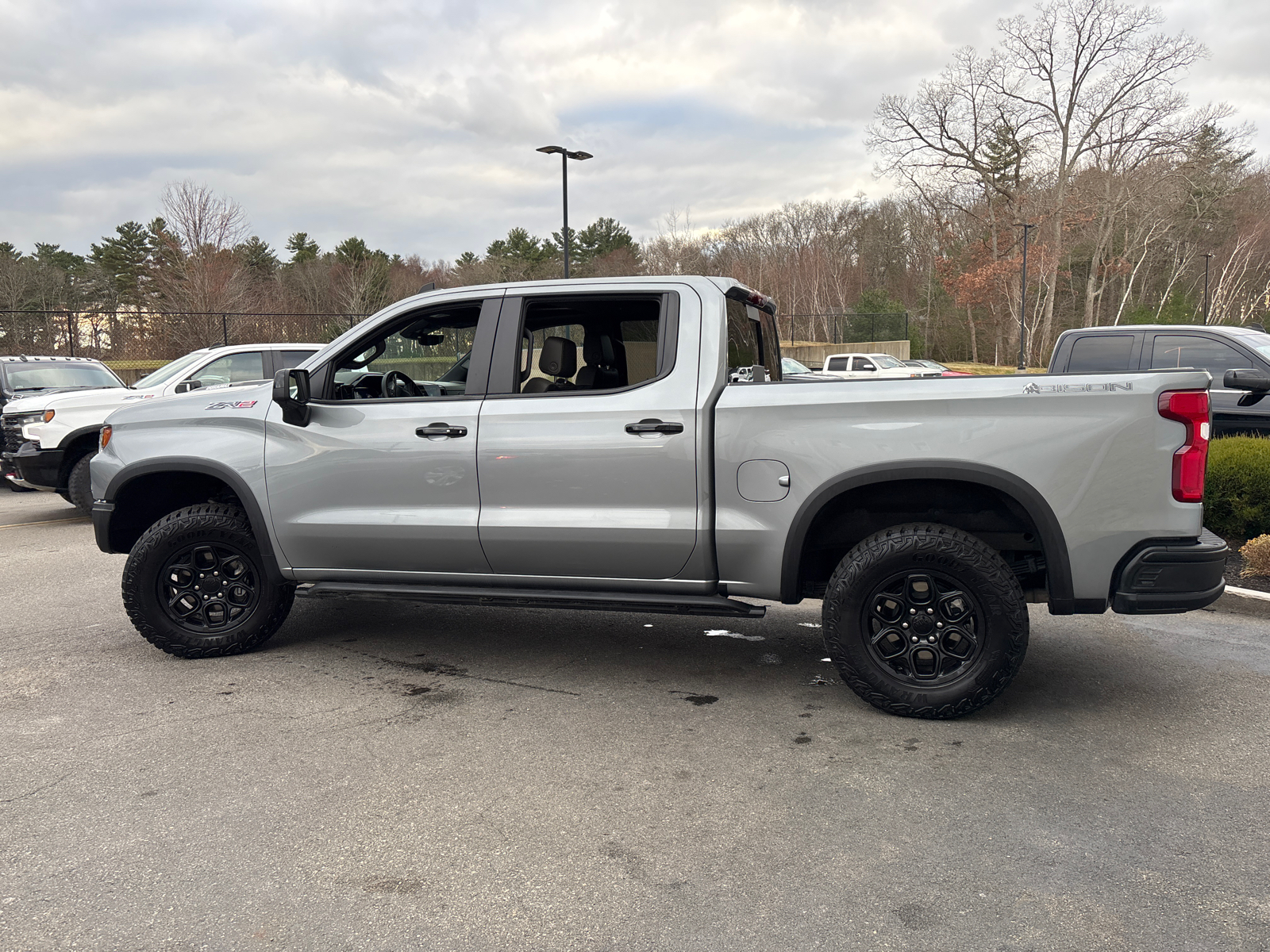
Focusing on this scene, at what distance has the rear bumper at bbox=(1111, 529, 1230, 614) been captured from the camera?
3803 millimetres

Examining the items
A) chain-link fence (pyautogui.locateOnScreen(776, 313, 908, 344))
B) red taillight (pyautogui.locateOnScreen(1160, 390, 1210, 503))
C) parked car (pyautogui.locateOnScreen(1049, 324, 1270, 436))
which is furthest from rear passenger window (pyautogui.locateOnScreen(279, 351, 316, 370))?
chain-link fence (pyautogui.locateOnScreen(776, 313, 908, 344))

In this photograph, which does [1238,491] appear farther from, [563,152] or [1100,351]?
[563,152]

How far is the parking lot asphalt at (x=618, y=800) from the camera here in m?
2.64

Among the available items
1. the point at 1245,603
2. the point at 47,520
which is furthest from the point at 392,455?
the point at 47,520

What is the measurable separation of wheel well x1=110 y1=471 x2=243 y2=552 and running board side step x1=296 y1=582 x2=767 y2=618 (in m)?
0.95

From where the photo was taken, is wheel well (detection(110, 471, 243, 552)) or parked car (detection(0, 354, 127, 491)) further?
parked car (detection(0, 354, 127, 491))

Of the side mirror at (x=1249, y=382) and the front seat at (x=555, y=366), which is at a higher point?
the front seat at (x=555, y=366)

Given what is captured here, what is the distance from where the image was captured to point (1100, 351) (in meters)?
9.99

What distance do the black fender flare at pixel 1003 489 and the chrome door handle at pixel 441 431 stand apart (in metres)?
1.77

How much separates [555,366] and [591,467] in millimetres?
667

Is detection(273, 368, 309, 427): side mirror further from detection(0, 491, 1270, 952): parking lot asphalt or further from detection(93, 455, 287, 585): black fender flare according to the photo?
detection(0, 491, 1270, 952): parking lot asphalt

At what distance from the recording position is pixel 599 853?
9.89ft

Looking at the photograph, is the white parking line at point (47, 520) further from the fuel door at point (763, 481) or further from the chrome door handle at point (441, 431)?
the fuel door at point (763, 481)

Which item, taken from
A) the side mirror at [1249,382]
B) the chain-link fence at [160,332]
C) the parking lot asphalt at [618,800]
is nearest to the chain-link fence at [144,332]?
the chain-link fence at [160,332]
